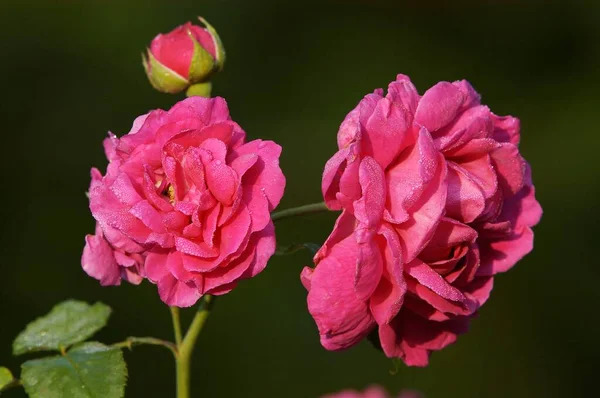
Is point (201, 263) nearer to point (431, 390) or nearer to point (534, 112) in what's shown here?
point (431, 390)

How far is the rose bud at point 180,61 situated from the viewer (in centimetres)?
101

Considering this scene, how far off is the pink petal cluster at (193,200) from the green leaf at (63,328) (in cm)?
23

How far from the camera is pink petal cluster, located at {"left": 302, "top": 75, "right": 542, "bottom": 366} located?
78cm

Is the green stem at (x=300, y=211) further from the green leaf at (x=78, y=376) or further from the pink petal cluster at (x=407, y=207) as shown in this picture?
the green leaf at (x=78, y=376)

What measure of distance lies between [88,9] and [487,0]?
179 cm

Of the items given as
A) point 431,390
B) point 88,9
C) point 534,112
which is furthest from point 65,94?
point 534,112

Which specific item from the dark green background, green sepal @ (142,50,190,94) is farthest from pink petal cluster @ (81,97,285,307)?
the dark green background

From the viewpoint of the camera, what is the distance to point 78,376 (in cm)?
88

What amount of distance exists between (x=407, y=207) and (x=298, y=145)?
9.03ft

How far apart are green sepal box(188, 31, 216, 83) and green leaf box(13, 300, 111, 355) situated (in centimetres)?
29

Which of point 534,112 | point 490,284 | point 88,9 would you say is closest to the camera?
point 490,284

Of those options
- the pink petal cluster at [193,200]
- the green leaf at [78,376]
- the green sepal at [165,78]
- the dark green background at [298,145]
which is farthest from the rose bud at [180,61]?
the dark green background at [298,145]

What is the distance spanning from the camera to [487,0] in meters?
4.25

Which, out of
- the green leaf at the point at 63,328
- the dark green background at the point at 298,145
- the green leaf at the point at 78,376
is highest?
the green leaf at the point at 78,376
